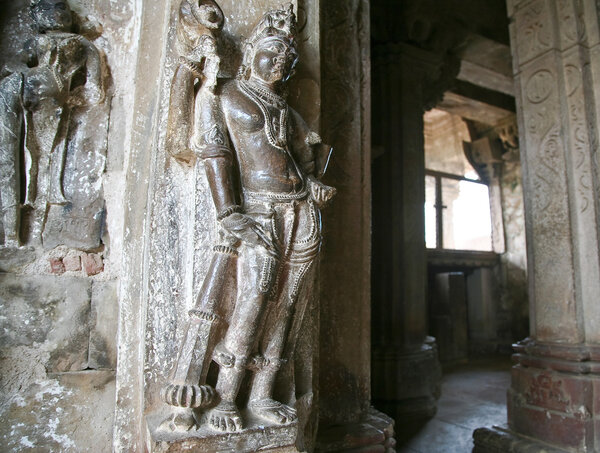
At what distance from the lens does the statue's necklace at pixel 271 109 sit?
56.6 inches

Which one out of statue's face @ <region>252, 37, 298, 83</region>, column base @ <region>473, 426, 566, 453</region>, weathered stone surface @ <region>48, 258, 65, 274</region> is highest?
statue's face @ <region>252, 37, 298, 83</region>

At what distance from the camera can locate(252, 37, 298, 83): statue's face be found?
57.7 inches

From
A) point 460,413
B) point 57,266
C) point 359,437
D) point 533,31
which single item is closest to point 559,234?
point 533,31

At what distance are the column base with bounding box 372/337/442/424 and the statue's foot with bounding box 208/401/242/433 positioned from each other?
3324 millimetres

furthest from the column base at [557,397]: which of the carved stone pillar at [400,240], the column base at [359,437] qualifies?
the carved stone pillar at [400,240]

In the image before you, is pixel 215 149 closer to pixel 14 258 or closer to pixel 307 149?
pixel 307 149

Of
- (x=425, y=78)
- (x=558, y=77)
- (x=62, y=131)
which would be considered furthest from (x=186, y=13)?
(x=425, y=78)

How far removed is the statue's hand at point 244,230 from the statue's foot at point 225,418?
0.51 metres

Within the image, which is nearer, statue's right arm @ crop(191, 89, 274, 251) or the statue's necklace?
statue's right arm @ crop(191, 89, 274, 251)

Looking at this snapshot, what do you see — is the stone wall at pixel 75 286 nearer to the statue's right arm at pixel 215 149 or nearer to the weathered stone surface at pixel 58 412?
the weathered stone surface at pixel 58 412

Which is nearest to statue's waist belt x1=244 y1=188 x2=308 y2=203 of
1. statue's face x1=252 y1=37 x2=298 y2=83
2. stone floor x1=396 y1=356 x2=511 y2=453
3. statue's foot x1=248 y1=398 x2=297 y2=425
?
statue's face x1=252 y1=37 x2=298 y2=83

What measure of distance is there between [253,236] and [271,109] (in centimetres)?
47

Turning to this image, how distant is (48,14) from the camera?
171 cm

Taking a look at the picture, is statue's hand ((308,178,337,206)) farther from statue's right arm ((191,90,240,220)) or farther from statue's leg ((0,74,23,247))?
statue's leg ((0,74,23,247))
